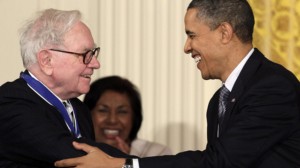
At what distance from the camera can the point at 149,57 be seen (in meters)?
5.27

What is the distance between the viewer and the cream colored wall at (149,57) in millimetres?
5230

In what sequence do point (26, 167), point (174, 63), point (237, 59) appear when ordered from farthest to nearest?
1. point (174, 63)
2. point (237, 59)
3. point (26, 167)

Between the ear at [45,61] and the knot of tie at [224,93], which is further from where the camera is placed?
the knot of tie at [224,93]

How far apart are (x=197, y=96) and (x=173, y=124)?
0.68 feet

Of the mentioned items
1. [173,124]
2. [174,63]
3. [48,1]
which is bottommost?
[173,124]

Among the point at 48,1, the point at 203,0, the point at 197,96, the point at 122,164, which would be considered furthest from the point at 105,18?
the point at 122,164

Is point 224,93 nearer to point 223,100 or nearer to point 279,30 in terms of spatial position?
point 223,100

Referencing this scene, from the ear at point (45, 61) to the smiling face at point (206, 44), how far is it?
60 cm

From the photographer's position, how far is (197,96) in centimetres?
525

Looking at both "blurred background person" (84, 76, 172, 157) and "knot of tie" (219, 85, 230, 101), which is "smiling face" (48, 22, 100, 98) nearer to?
"knot of tie" (219, 85, 230, 101)

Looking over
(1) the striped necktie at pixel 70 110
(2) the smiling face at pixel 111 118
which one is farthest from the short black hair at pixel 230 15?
(2) the smiling face at pixel 111 118

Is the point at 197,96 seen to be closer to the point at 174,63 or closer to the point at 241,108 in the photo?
the point at 174,63

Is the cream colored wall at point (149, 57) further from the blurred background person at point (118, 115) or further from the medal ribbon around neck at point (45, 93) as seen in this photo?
the medal ribbon around neck at point (45, 93)

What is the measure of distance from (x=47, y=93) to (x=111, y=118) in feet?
4.66
